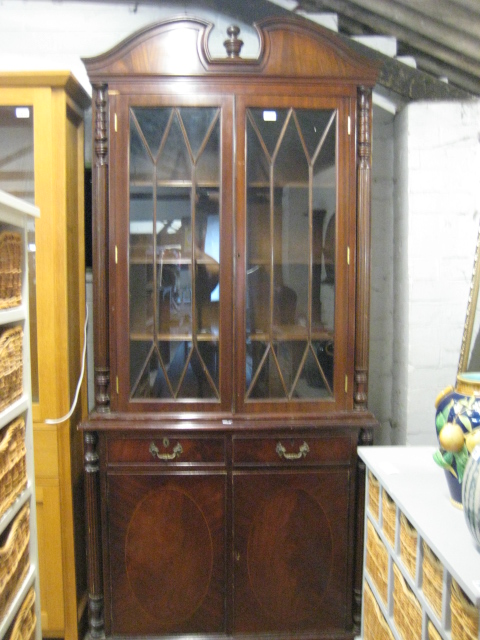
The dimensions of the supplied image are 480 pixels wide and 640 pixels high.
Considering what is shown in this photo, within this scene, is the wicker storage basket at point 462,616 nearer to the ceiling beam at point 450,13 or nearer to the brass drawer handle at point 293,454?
the brass drawer handle at point 293,454

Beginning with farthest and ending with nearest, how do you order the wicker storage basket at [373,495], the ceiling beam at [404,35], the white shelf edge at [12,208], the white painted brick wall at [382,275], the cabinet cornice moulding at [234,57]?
the white painted brick wall at [382,275] → the ceiling beam at [404,35] → the cabinet cornice moulding at [234,57] → the wicker storage basket at [373,495] → the white shelf edge at [12,208]

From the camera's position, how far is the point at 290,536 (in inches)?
60.6

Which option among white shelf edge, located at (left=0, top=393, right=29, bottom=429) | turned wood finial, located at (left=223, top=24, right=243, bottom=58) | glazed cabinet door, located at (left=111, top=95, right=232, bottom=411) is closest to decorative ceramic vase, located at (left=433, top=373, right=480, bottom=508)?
glazed cabinet door, located at (left=111, top=95, right=232, bottom=411)

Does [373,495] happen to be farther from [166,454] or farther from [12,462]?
[12,462]

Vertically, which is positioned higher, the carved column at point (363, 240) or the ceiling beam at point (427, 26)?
the ceiling beam at point (427, 26)

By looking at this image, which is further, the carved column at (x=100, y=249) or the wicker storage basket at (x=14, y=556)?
the carved column at (x=100, y=249)

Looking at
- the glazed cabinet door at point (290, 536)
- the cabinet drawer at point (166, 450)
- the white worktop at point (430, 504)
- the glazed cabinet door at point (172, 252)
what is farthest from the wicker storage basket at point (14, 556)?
the white worktop at point (430, 504)

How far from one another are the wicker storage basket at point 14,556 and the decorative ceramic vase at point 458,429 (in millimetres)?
1006

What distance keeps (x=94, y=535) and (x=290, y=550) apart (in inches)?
25.4

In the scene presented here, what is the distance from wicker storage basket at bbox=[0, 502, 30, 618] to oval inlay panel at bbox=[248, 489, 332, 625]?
2.27ft

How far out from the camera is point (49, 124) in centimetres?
151

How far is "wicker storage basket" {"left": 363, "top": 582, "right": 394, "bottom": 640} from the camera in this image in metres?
1.19

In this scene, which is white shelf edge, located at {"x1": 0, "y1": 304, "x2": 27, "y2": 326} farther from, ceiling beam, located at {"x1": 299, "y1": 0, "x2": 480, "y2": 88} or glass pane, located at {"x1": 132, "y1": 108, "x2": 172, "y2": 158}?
ceiling beam, located at {"x1": 299, "y1": 0, "x2": 480, "y2": 88}

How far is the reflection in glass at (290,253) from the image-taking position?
60.0 inches
